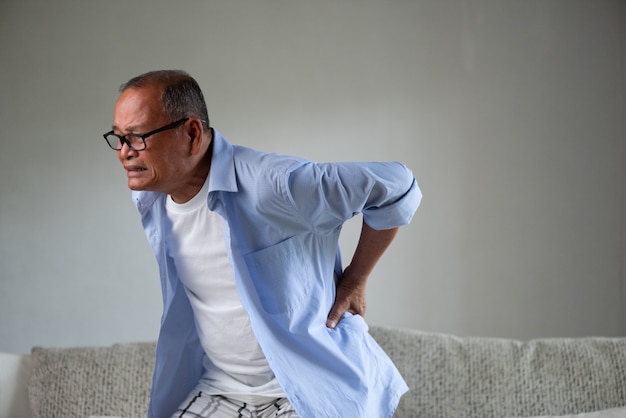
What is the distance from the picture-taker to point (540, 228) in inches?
138

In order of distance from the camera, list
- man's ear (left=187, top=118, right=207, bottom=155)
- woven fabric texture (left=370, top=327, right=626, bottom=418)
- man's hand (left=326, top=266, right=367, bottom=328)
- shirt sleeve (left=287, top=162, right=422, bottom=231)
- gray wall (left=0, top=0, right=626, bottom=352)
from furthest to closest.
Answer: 1. gray wall (left=0, top=0, right=626, bottom=352)
2. woven fabric texture (left=370, top=327, right=626, bottom=418)
3. man's hand (left=326, top=266, right=367, bottom=328)
4. man's ear (left=187, top=118, right=207, bottom=155)
5. shirt sleeve (left=287, top=162, right=422, bottom=231)

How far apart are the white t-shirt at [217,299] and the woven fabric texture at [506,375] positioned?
79 centimetres

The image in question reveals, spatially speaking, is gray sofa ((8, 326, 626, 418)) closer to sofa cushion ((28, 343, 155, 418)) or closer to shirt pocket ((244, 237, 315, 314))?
sofa cushion ((28, 343, 155, 418))

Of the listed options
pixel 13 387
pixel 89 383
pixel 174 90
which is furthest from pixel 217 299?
pixel 13 387

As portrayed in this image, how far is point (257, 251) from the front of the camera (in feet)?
5.46

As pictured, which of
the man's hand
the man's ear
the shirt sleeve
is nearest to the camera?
the shirt sleeve

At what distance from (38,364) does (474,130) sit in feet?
6.85

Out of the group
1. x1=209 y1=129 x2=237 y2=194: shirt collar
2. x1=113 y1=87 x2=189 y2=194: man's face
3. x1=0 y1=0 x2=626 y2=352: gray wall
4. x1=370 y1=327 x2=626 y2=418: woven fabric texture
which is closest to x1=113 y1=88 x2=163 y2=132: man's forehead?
x1=113 y1=87 x2=189 y2=194: man's face

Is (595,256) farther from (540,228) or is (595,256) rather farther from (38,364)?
(38,364)

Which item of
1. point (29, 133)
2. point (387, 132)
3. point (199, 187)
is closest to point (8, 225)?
point (29, 133)

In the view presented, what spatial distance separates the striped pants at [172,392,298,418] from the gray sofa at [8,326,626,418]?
26.0 inches

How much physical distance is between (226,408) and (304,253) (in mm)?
403

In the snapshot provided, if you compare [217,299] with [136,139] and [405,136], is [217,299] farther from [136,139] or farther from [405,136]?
[405,136]

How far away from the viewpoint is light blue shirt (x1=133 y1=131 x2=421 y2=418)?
1.56 metres
